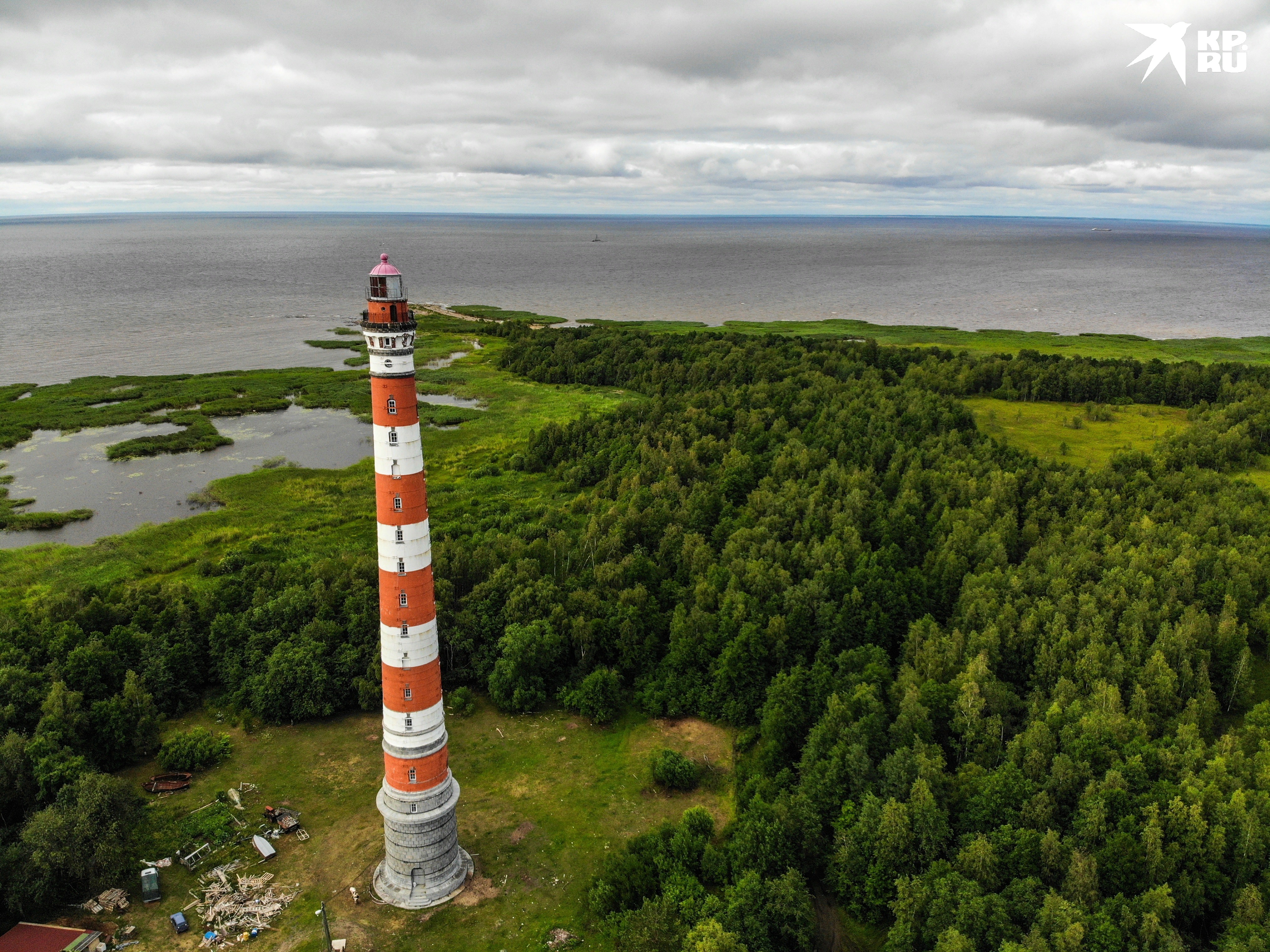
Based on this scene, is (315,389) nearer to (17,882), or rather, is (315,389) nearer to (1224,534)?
(17,882)

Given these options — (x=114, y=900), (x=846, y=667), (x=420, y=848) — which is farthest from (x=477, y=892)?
(x=846, y=667)

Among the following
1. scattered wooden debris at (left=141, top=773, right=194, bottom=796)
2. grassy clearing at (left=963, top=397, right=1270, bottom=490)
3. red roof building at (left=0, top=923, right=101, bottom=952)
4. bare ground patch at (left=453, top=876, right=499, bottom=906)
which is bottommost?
bare ground patch at (left=453, top=876, right=499, bottom=906)

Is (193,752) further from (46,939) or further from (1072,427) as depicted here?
(1072,427)

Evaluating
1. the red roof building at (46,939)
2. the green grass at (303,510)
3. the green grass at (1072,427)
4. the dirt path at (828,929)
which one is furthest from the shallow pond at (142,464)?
the green grass at (1072,427)

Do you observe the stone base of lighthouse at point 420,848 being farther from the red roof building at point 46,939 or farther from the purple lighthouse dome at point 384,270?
the purple lighthouse dome at point 384,270

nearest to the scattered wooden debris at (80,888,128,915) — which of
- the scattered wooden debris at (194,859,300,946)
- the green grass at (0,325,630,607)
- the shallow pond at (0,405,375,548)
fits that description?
the scattered wooden debris at (194,859,300,946)

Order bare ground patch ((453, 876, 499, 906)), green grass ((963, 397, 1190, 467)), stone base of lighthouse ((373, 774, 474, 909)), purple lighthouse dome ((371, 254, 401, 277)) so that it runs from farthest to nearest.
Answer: green grass ((963, 397, 1190, 467)) < bare ground patch ((453, 876, 499, 906)) < stone base of lighthouse ((373, 774, 474, 909)) < purple lighthouse dome ((371, 254, 401, 277))

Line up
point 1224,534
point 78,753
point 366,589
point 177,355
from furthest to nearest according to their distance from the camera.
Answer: point 177,355 < point 1224,534 < point 366,589 < point 78,753

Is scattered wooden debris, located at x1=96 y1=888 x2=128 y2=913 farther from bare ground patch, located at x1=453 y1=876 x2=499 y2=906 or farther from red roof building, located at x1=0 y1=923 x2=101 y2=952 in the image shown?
bare ground patch, located at x1=453 y1=876 x2=499 y2=906

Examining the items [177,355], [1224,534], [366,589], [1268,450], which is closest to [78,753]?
[366,589]
